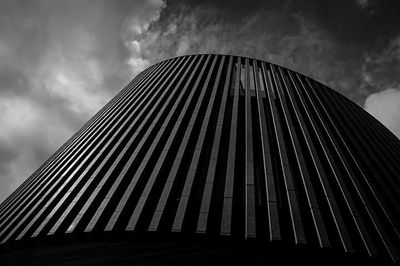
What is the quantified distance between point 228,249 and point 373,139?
34.3ft

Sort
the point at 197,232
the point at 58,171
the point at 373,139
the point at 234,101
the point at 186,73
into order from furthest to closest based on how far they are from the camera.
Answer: the point at 186,73 → the point at 373,139 → the point at 234,101 → the point at 58,171 → the point at 197,232

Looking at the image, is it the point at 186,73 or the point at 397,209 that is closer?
the point at 397,209

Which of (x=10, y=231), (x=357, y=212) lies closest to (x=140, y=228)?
(x=10, y=231)

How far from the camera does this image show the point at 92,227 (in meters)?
7.87

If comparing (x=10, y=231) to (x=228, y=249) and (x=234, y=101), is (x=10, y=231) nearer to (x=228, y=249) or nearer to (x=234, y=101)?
(x=228, y=249)

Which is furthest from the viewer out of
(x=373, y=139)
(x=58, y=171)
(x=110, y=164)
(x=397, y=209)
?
(x=373, y=139)

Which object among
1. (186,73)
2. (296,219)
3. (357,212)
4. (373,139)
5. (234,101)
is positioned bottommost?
(296,219)

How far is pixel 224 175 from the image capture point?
911 centimetres

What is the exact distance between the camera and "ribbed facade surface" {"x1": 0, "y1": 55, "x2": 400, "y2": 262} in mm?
7629

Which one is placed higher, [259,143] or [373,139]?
[373,139]

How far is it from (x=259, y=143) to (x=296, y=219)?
12.1ft

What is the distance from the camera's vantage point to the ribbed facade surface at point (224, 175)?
25.0ft

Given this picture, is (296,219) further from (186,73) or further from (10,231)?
(186,73)

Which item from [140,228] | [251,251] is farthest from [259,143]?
[140,228]
